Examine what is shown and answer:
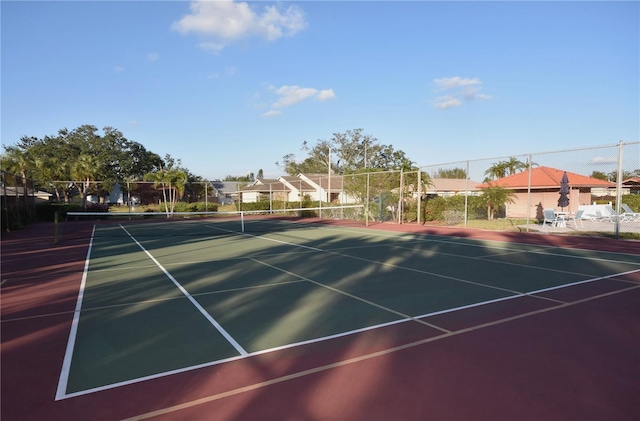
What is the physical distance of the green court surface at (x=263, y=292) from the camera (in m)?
4.79

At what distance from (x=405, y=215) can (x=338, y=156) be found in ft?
155

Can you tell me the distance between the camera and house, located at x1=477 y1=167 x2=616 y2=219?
28.1m

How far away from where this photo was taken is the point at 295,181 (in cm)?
5184

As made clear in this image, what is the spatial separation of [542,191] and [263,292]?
90.6 feet

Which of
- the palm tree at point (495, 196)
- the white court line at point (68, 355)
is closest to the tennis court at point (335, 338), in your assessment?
the white court line at point (68, 355)

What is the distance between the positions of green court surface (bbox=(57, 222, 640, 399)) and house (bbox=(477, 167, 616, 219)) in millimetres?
16782

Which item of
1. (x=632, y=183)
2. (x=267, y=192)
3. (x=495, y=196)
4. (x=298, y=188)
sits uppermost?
(x=298, y=188)

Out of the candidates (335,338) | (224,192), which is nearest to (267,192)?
(224,192)

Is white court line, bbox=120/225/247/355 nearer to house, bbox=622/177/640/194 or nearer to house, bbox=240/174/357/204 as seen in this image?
house, bbox=622/177/640/194

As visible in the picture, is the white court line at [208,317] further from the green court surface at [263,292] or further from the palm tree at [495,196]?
the palm tree at [495,196]

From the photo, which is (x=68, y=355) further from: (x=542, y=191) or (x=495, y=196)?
(x=542, y=191)

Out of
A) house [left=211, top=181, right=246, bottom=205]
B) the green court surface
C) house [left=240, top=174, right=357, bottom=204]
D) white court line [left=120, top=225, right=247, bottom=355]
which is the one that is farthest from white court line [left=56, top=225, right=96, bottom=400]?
house [left=211, top=181, right=246, bottom=205]

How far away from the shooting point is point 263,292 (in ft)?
25.0

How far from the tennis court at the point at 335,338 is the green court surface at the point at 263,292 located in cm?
4
